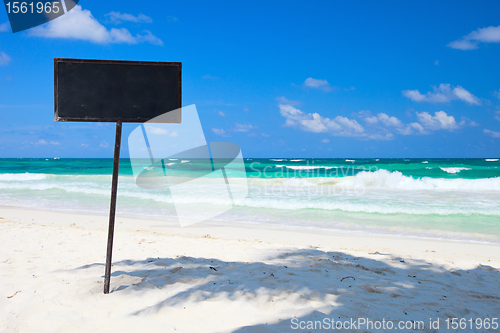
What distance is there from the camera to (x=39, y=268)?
4.23 meters

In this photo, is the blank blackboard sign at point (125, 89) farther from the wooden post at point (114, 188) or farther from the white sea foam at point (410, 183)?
the white sea foam at point (410, 183)

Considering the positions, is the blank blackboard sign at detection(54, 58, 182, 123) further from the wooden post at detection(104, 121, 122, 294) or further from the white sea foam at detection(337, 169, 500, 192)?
the white sea foam at detection(337, 169, 500, 192)

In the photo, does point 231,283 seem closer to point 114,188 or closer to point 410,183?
point 114,188

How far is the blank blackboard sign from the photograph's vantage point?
119 inches

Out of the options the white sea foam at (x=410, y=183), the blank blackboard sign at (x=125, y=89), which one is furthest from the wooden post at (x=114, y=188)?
the white sea foam at (x=410, y=183)

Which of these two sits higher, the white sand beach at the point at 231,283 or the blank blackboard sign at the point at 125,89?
the blank blackboard sign at the point at 125,89

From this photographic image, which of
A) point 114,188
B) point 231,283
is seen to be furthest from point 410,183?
point 114,188

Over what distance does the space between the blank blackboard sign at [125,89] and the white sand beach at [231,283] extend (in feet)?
6.32

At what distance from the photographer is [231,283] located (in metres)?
3.83

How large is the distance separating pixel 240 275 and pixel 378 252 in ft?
10.2

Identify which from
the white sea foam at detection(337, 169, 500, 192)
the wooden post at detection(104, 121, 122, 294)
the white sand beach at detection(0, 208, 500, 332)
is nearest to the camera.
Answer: the white sand beach at detection(0, 208, 500, 332)

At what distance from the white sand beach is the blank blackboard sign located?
75.9 inches

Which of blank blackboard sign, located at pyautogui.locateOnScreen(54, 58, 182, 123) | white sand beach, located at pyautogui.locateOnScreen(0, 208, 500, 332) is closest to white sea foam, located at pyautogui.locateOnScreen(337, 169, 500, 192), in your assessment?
white sand beach, located at pyautogui.locateOnScreen(0, 208, 500, 332)

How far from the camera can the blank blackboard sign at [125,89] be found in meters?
3.02
